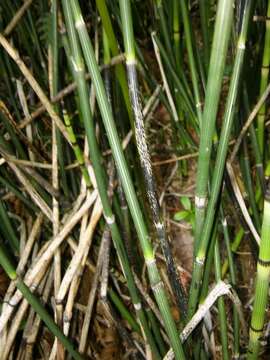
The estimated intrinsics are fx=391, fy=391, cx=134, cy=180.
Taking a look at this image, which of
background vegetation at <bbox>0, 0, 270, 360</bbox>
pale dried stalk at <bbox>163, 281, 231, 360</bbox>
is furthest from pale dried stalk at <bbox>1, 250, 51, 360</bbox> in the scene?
pale dried stalk at <bbox>163, 281, 231, 360</bbox>

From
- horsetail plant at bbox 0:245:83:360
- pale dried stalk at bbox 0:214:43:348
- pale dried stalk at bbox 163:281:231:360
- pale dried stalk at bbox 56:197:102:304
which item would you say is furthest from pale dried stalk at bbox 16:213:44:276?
pale dried stalk at bbox 163:281:231:360

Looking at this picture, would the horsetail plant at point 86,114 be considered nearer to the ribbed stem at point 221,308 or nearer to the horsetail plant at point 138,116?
the horsetail plant at point 138,116

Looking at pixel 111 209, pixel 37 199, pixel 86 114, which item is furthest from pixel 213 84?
pixel 37 199

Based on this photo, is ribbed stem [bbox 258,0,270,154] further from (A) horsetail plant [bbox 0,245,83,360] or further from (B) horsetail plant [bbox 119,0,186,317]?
(A) horsetail plant [bbox 0,245,83,360]

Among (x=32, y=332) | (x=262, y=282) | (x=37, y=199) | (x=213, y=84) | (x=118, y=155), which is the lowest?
(x=32, y=332)

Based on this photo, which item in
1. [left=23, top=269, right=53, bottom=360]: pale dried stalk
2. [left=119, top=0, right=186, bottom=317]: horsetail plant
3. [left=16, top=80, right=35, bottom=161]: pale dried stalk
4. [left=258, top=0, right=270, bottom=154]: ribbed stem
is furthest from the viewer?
[left=16, top=80, right=35, bottom=161]: pale dried stalk

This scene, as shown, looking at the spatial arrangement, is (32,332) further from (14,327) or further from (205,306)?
(205,306)

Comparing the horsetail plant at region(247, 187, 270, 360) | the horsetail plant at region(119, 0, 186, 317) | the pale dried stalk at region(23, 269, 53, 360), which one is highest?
the horsetail plant at region(119, 0, 186, 317)

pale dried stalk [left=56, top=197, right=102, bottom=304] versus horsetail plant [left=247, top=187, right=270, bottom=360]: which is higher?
horsetail plant [left=247, top=187, right=270, bottom=360]

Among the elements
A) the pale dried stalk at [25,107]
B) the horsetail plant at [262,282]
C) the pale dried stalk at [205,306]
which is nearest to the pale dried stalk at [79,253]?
the pale dried stalk at [25,107]

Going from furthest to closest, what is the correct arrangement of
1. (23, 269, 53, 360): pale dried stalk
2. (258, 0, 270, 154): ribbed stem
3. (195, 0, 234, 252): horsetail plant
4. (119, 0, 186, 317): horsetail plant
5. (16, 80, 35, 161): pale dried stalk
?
(16, 80, 35, 161): pale dried stalk, (23, 269, 53, 360): pale dried stalk, (258, 0, 270, 154): ribbed stem, (119, 0, 186, 317): horsetail plant, (195, 0, 234, 252): horsetail plant

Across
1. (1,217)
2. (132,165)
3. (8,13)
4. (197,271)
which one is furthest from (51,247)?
(8,13)

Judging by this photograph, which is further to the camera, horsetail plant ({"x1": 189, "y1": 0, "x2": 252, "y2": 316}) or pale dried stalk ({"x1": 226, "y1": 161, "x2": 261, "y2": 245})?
pale dried stalk ({"x1": 226, "y1": 161, "x2": 261, "y2": 245})
